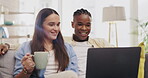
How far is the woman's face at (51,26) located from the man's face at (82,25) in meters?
0.23

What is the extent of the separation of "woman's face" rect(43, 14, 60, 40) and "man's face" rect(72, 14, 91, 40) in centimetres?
23

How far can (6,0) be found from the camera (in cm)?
426

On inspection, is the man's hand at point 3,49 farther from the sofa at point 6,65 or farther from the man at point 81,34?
the man at point 81,34

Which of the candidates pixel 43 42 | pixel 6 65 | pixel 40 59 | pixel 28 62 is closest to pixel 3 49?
pixel 6 65

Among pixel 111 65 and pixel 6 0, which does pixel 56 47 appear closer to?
pixel 111 65

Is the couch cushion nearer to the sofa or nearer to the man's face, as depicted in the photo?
the sofa

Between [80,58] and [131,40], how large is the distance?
115 inches

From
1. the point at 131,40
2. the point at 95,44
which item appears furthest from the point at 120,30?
the point at 95,44

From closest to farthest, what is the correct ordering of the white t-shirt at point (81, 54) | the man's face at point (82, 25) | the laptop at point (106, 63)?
the laptop at point (106, 63) → the white t-shirt at point (81, 54) → the man's face at point (82, 25)

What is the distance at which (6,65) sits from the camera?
1.67 metres

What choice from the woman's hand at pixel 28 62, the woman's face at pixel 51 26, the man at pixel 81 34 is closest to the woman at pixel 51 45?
the woman's face at pixel 51 26

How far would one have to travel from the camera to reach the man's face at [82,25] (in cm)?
191

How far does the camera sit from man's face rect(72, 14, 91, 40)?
1.91 m

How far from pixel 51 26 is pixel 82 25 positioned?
0.30 metres
